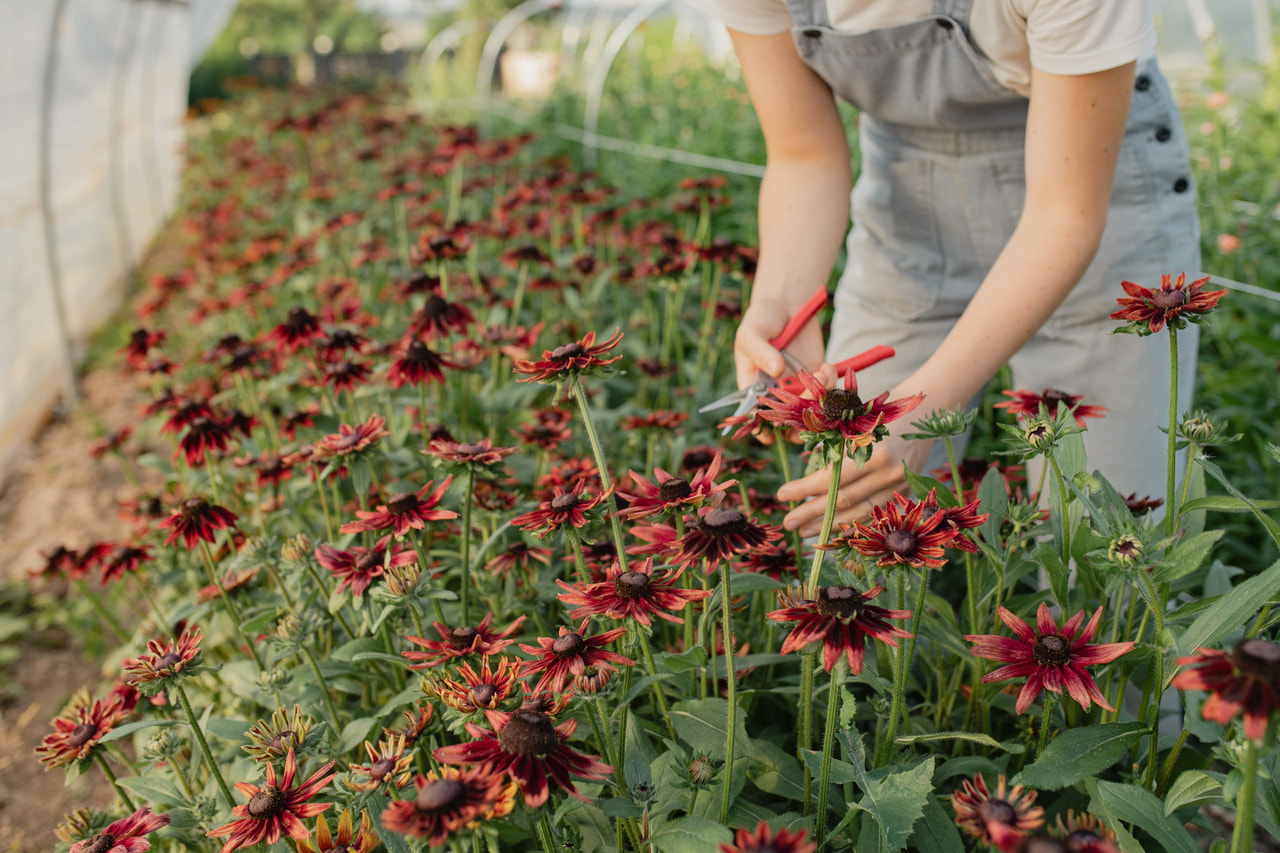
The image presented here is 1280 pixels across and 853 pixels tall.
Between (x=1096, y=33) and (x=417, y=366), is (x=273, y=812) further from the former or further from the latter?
(x=1096, y=33)

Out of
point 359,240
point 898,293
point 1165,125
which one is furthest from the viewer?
point 359,240

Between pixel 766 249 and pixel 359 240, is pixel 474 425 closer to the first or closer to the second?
A: pixel 766 249

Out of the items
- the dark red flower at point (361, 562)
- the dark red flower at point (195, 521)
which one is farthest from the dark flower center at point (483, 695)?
the dark red flower at point (195, 521)

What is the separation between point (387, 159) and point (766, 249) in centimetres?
329

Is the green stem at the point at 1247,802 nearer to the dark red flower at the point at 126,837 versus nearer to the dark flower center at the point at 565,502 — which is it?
the dark flower center at the point at 565,502

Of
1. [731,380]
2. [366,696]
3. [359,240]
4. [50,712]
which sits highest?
[359,240]

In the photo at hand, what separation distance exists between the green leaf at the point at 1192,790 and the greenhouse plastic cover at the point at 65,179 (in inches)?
131

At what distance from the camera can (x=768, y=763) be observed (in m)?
0.87

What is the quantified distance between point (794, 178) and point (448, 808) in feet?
3.42

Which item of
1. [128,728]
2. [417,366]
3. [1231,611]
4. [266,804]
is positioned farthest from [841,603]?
[417,366]

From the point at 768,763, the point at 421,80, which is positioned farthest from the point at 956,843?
the point at 421,80

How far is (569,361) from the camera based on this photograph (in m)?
0.83

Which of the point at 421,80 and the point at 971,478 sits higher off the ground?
the point at 421,80

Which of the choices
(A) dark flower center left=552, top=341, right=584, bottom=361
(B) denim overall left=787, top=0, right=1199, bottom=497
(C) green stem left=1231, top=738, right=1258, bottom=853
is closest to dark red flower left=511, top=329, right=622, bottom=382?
(A) dark flower center left=552, top=341, right=584, bottom=361
